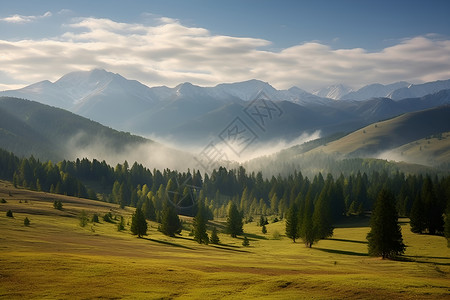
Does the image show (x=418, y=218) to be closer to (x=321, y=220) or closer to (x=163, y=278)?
(x=321, y=220)

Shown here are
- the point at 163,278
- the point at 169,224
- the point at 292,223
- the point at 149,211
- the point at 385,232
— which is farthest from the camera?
the point at 149,211

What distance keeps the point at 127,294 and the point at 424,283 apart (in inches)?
1363

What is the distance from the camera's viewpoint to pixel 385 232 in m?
77.2

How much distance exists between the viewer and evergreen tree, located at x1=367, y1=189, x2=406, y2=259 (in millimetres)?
76438

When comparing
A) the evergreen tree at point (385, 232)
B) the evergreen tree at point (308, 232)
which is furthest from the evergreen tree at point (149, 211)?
the evergreen tree at point (385, 232)

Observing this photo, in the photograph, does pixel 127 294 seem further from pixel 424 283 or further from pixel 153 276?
pixel 424 283

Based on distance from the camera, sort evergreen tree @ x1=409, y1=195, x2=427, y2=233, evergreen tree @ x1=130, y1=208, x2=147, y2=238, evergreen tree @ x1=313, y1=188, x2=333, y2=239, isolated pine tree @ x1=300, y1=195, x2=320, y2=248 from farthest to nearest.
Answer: evergreen tree @ x1=409, y1=195, x2=427, y2=233 < evergreen tree @ x1=313, y1=188, x2=333, y2=239 < isolated pine tree @ x1=300, y1=195, x2=320, y2=248 < evergreen tree @ x1=130, y1=208, x2=147, y2=238

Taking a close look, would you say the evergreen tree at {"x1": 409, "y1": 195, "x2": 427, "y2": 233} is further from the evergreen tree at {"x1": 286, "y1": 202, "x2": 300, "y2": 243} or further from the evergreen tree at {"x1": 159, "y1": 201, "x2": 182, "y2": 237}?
the evergreen tree at {"x1": 159, "y1": 201, "x2": 182, "y2": 237}

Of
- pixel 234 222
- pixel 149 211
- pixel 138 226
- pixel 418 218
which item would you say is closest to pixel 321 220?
pixel 418 218

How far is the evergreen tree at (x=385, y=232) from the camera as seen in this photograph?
7644 cm

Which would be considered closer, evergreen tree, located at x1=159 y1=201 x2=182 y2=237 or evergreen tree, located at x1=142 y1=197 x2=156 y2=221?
evergreen tree, located at x1=159 y1=201 x2=182 y2=237

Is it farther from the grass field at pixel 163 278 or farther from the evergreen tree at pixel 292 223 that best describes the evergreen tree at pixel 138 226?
the evergreen tree at pixel 292 223

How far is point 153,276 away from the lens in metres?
45.2

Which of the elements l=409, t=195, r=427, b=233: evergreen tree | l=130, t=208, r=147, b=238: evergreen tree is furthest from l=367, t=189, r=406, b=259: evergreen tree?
l=130, t=208, r=147, b=238: evergreen tree
